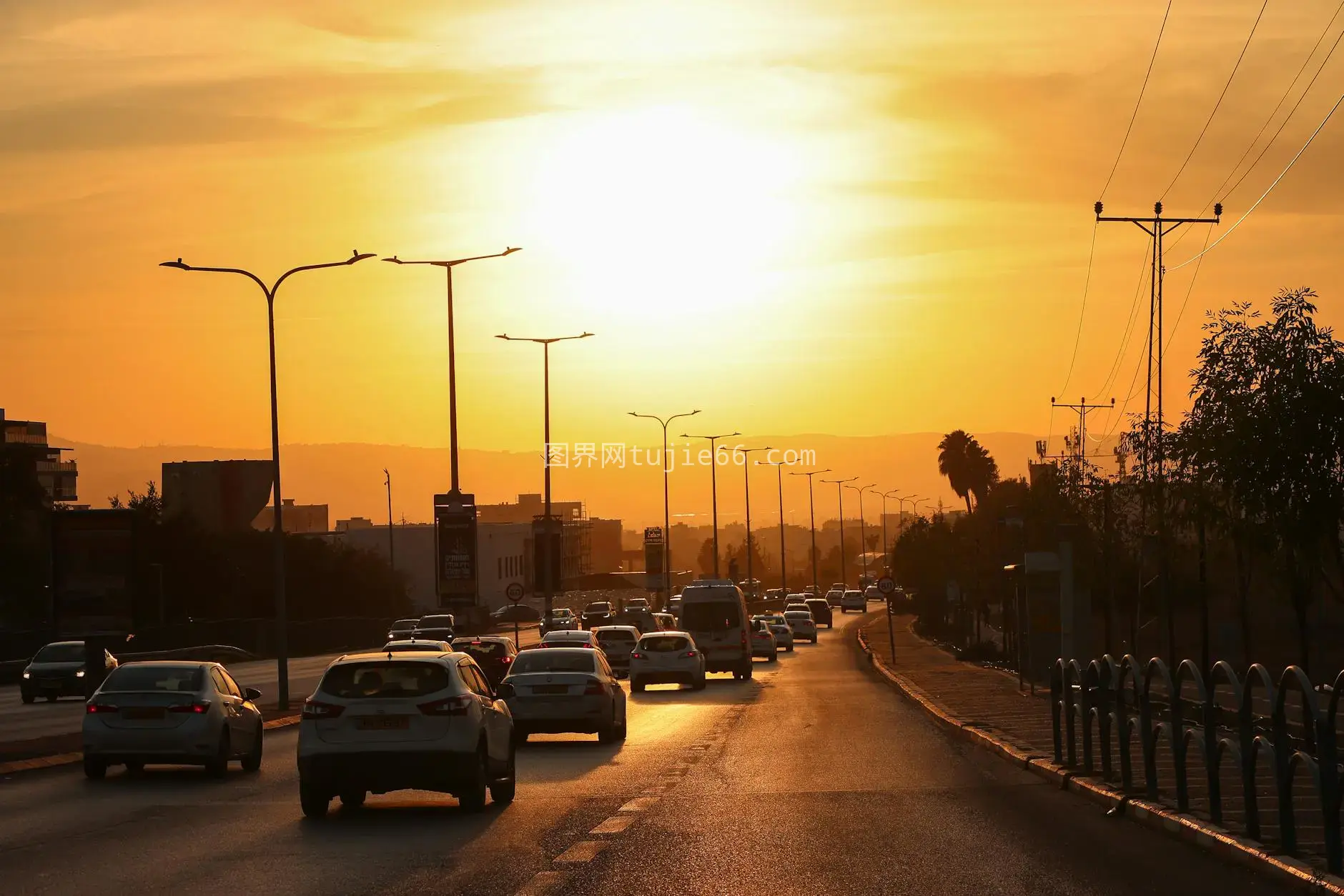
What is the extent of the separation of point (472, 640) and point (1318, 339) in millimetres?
22203

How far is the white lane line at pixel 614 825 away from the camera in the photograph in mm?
14430

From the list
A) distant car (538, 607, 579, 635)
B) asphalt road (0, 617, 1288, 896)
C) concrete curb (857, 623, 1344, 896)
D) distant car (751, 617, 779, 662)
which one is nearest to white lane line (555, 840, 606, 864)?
asphalt road (0, 617, 1288, 896)

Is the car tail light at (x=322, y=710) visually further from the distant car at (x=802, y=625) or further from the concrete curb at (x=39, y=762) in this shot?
the distant car at (x=802, y=625)

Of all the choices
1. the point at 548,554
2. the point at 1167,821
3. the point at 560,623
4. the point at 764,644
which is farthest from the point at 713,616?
the point at 1167,821

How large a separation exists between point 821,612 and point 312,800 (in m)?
95.6

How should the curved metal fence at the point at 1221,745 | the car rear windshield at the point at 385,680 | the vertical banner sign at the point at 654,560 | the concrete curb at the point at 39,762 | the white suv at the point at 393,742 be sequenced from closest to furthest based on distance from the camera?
the curved metal fence at the point at 1221,745 < the white suv at the point at 393,742 < the car rear windshield at the point at 385,680 < the concrete curb at the point at 39,762 < the vertical banner sign at the point at 654,560

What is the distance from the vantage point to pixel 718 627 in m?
49.4

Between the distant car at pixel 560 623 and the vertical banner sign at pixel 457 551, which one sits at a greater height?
the vertical banner sign at pixel 457 551

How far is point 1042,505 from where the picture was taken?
52312mm

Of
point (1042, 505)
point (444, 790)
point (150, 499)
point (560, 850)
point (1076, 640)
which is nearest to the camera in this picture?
point (560, 850)

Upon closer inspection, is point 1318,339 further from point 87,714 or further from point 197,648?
point 197,648

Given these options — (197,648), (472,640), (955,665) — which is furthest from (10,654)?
(955,665)

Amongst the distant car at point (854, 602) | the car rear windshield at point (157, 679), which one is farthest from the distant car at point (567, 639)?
the distant car at point (854, 602)

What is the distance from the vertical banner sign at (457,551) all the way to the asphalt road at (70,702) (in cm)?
514
